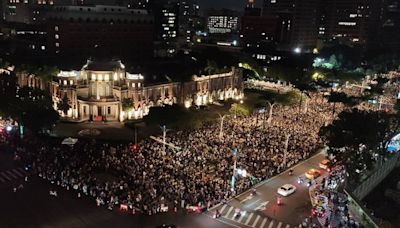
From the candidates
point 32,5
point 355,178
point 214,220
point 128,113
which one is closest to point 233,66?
point 128,113

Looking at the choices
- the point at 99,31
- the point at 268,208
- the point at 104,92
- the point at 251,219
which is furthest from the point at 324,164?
the point at 99,31

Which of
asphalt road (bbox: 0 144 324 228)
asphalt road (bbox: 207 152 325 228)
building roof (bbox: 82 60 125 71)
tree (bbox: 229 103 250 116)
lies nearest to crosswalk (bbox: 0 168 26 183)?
asphalt road (bbox: 0 144 324 228)

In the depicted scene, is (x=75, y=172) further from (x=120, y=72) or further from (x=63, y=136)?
(x=120, y=72)

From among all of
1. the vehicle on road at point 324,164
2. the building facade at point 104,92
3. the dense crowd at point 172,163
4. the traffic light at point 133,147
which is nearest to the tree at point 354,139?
the vehicle on road at point 324,164

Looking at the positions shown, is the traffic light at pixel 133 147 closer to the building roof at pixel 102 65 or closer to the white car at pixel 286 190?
the white car at pixel 286 190

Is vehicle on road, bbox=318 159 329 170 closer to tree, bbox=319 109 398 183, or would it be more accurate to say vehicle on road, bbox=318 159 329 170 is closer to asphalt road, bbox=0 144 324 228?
tree, bbox=319 109 398 183
